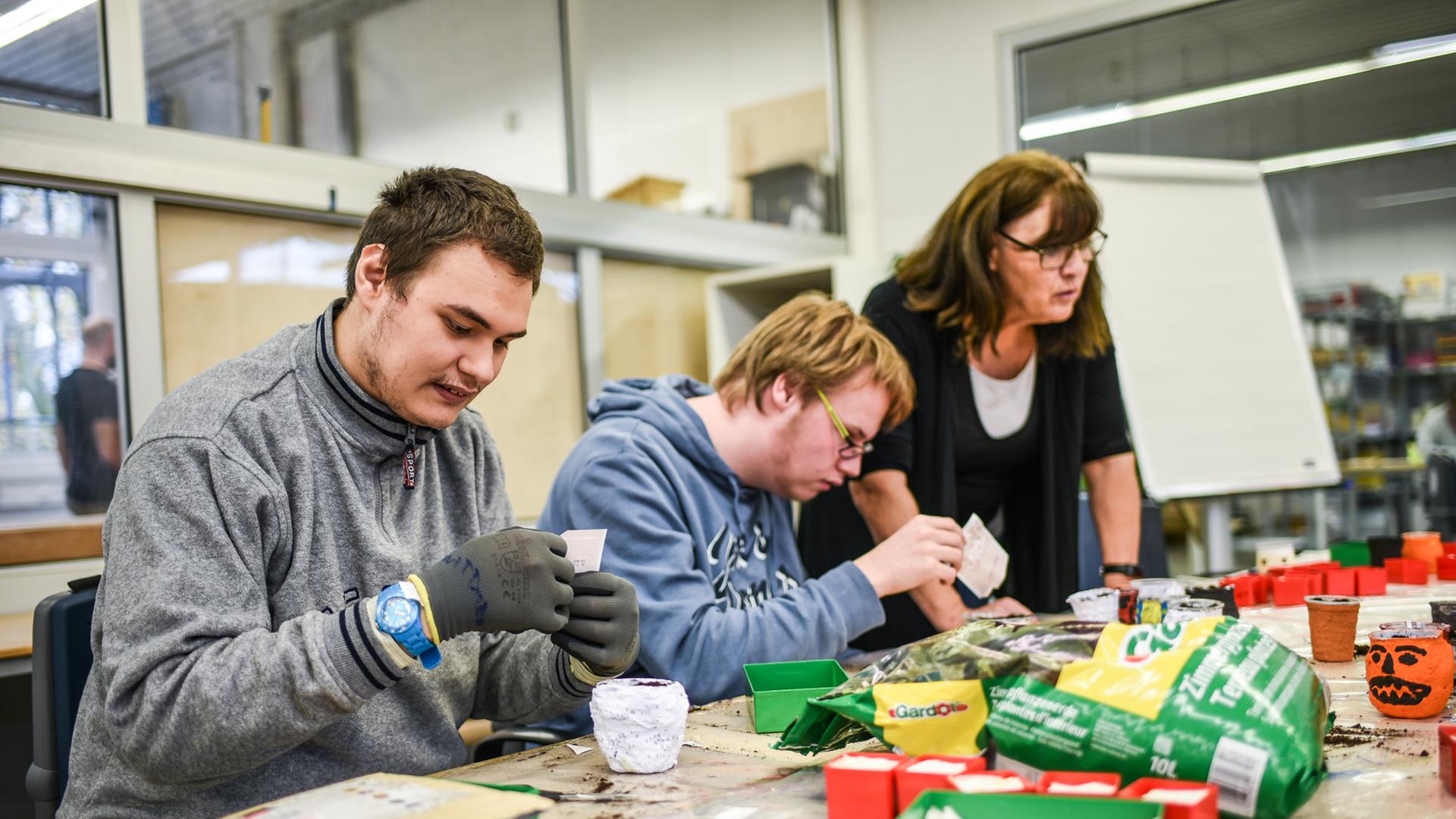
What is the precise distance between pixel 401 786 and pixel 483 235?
594 mm

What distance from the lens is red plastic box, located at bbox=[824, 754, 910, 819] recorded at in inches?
31.4

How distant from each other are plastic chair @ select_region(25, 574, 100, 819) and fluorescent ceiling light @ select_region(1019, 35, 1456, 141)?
3.98 metres

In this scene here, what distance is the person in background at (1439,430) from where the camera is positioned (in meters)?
3.78

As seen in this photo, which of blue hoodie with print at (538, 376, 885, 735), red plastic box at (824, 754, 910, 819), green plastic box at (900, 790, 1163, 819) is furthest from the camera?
blue hoodie with print at (538, 376, 885, 735)

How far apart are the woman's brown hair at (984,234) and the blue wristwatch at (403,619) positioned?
1280 millimetres

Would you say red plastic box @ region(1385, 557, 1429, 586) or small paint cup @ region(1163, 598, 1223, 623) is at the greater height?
small paint cup @ region(1163, 598, 1223, 623)

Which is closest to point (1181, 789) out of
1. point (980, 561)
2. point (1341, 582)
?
point (980, 561)

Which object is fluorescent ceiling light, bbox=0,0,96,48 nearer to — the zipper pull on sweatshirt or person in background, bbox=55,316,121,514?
person in background, bbox=55,316,121,514

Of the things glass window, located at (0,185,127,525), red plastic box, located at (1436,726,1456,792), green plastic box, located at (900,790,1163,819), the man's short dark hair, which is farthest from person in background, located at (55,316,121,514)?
red plastic box, located at (1436,726,1456,792)

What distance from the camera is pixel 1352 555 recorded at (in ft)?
6.98

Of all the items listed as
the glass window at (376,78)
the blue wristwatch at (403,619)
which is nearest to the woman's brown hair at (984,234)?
the blue wristwatch at (403,619)

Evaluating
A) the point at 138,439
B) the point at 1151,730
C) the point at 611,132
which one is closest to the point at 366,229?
the point at 138,439

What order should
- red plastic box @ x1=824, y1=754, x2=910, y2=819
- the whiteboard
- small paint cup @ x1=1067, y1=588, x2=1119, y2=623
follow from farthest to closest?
the whiteboard < small paint cup @ x1=1067, y1=588, x2=1119, y2=623 < red plastic box @ x1=824, y1=754, x2=910, y2=819

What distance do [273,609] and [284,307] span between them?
78.7 inches
